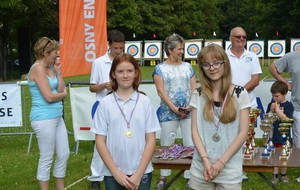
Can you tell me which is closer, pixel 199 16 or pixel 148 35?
pixel 148 35

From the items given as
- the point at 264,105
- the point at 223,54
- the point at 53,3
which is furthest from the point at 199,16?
the point at 223,54

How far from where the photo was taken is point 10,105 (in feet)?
31.9

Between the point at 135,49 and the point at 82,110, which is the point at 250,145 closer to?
the point at 82,110

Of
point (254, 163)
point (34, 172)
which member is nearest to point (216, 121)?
point (254, 163)

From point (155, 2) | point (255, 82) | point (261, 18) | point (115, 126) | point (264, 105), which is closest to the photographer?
point (115, 126)

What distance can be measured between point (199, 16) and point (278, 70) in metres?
50.5

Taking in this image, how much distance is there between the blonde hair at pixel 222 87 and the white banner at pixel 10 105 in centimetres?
595

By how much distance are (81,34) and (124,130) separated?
5153 mm

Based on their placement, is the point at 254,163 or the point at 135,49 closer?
the point at 254,163

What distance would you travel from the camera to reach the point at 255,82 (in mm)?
7145

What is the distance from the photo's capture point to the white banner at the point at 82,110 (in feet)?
31.1

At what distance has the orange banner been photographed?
29.4ft

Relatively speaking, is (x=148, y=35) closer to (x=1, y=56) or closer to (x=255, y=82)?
(x=1, y=56)

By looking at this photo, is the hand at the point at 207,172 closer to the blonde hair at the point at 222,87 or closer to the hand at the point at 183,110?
the blonde hair at the point at 222,87
